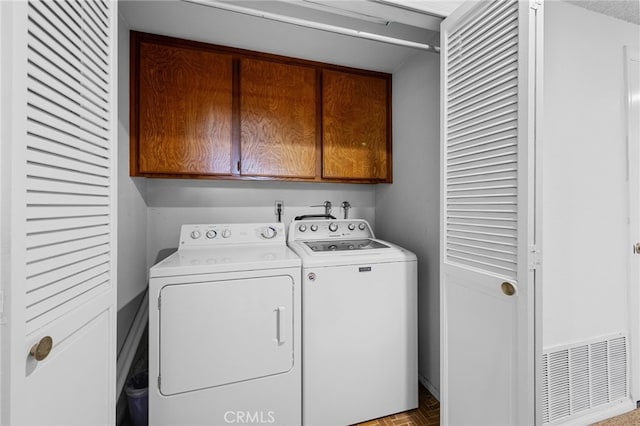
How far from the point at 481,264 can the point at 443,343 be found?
52cm

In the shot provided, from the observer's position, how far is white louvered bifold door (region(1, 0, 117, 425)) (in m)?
0.63

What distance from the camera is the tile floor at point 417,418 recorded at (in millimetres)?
1709

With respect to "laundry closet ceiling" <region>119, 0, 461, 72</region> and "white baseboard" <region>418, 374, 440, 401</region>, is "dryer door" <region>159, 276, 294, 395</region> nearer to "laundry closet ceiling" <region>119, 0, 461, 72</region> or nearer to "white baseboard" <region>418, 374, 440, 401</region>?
"white baseboard" <region>418, 374, 440, 401</region>

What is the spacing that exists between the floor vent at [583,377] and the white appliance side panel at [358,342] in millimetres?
718

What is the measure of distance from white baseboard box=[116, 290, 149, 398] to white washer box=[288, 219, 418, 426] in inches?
42.2

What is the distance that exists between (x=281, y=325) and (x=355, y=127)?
1628mm

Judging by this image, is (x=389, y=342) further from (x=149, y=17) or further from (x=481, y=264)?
(x=149, y=17)

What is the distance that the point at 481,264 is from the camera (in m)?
1.23

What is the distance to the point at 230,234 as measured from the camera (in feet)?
6.57

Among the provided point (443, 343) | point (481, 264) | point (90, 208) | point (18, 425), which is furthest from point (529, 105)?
point (18, 425)

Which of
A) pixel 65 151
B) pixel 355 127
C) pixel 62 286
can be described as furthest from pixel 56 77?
pixel 355 127

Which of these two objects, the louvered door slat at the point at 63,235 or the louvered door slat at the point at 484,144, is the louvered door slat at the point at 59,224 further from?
the louvered door slat at the point at 484,144

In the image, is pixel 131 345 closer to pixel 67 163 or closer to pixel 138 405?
pixel 138 405
